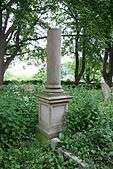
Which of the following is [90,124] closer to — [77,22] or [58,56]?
[58,56]

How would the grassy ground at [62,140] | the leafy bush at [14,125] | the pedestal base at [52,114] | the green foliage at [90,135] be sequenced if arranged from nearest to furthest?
the grassy ground at [62,140], the green foliage at [90,135], the leafy bush at [14,125], the pedestal base at [52,114]

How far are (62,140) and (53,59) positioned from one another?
1.90 m

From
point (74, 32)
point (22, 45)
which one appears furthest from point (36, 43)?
point (74, 32)

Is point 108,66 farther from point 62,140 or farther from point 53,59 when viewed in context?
point 62,140

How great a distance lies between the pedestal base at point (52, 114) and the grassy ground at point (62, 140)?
Answer: 0.19 meters

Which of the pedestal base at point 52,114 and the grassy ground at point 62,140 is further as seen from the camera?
the pedestal base at point 52,114

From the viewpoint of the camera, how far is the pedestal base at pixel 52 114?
20.9ft

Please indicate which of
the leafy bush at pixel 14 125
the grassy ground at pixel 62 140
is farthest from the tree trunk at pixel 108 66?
the leafy bush at pixel 14 125

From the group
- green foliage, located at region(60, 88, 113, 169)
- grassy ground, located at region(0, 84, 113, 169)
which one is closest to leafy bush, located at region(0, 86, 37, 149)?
grassy ground, located at region(0, 84, 113, 169)

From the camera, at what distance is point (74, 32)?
692 inches

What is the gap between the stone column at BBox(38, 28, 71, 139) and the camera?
6.41 metres

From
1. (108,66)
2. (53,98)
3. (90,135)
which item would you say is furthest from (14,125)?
(108,66)

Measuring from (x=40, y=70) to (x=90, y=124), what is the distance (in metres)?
13.9

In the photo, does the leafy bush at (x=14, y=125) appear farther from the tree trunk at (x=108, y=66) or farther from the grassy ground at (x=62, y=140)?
the tree trunk at (x=108, y=66)
